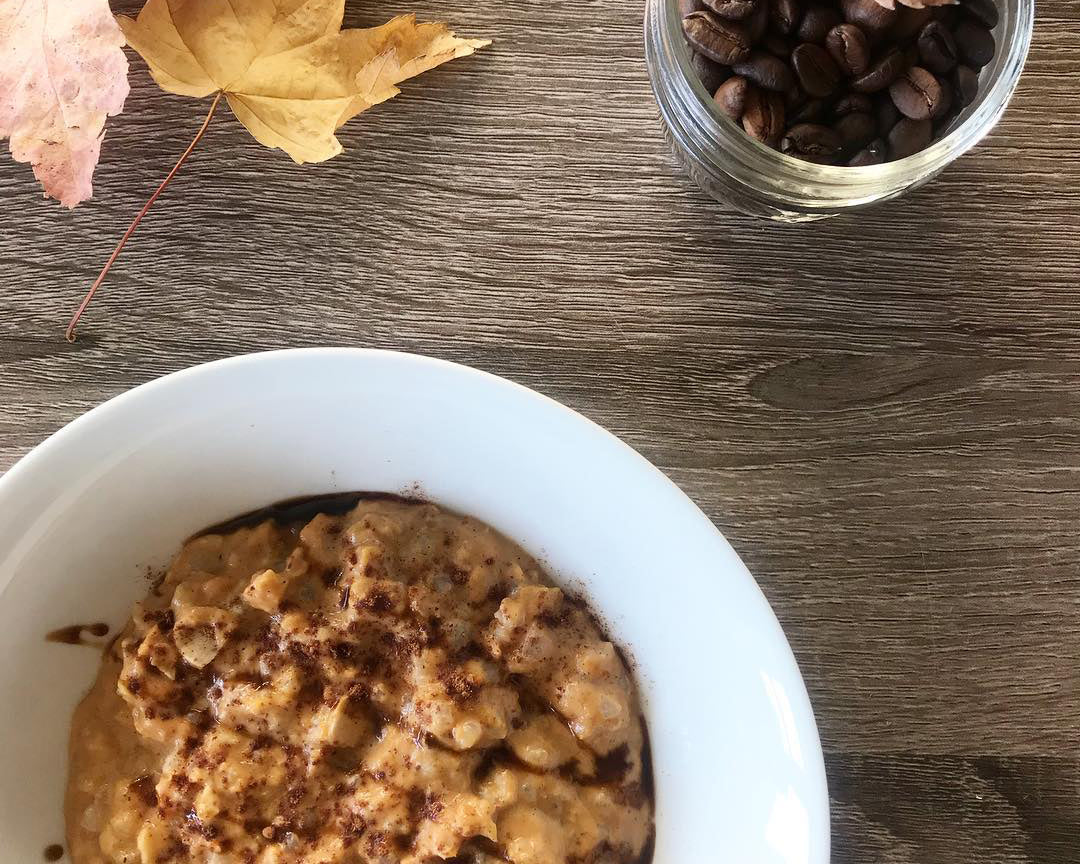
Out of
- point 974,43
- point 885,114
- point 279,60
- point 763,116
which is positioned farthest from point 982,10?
point 279,60

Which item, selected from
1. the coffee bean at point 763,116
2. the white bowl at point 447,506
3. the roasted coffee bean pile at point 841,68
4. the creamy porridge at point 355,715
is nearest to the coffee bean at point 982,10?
the roasted coffee bean pile at point 841,68

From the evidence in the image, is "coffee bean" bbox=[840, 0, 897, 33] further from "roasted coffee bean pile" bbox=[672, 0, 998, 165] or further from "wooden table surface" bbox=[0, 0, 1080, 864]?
"wooden table surface" bbox=[0, 0, 1080, 864]

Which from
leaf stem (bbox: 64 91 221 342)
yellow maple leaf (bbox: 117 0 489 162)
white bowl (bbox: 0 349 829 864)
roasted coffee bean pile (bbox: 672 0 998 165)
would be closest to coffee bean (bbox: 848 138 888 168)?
roasted coffee bean pile (bbox: 672 0 998 165)

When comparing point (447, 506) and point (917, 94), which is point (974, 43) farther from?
point (447, 506)

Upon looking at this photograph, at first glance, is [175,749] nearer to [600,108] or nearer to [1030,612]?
[600,108]

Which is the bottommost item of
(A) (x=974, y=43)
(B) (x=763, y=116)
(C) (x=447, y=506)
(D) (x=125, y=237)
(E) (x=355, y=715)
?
(E) (x=355, y=715)
